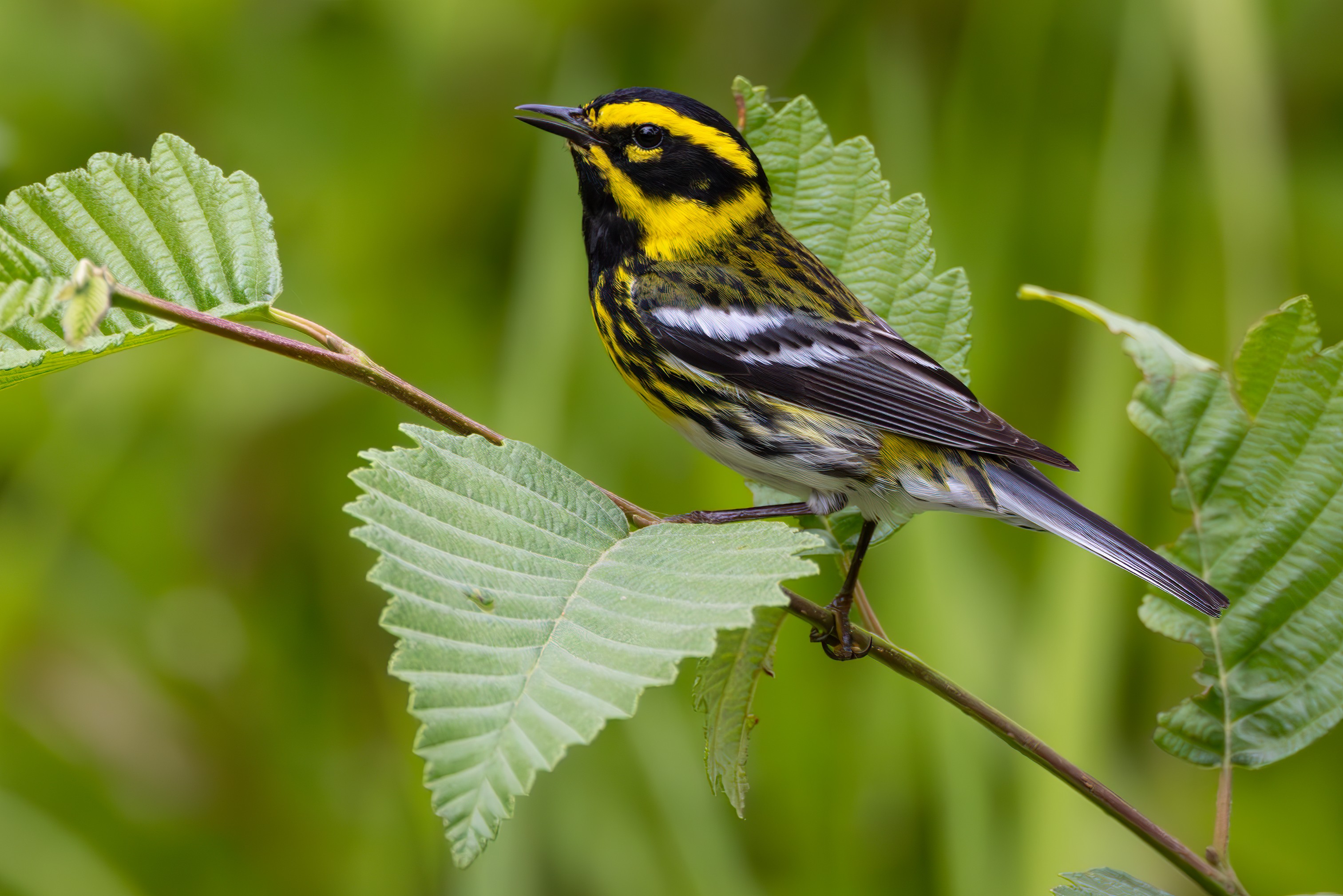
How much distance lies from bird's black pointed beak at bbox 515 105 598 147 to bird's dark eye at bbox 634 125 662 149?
0.06 m

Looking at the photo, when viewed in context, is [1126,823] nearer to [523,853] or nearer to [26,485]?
[523,853]

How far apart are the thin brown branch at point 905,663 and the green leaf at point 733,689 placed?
68 mm

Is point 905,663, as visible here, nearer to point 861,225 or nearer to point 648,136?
point 861,225

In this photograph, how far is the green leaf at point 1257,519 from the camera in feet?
3.10

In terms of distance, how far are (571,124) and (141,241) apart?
873 millimetres

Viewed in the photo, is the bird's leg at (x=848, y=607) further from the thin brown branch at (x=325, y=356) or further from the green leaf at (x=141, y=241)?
the green leaf at (x=141, y=241)

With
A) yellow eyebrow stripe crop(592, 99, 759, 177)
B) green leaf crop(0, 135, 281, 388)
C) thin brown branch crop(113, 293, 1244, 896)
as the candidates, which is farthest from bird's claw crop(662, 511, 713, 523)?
yellow eyebrow stripe crop(592, 99, 759, 177)

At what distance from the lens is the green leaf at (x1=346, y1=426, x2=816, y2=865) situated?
1.77ft

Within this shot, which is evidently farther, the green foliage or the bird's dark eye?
the bird's dark eye

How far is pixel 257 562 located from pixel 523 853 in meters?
0.93

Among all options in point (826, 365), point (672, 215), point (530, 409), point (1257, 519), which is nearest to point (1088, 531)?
point (1257, 519)

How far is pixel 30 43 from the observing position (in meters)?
2.40

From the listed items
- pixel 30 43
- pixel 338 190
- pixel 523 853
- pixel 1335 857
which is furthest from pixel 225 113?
pixel 1335 857

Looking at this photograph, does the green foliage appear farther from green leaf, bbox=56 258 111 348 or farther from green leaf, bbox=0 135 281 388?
green leaf, bbox=56 258 111 348
